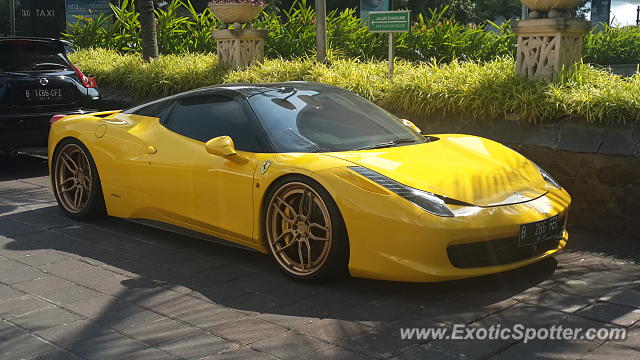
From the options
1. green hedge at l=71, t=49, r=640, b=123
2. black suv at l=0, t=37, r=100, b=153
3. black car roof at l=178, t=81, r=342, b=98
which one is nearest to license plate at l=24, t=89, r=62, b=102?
black suv at l=0, t=37, r=100, b=153

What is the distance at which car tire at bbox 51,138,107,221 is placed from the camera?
628 centimetres

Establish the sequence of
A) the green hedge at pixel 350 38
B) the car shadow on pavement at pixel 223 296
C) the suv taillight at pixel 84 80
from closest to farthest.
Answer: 1. the car shadow on pavement at pixel 223 296
2. the suv taillight at pixel 84 80
3. the green hedge at pixel 350 38

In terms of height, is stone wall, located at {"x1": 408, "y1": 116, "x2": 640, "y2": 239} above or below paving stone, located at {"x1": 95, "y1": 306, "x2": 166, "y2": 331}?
above

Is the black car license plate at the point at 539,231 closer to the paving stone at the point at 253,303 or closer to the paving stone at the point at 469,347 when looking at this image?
the paving stone at the point at 469,347

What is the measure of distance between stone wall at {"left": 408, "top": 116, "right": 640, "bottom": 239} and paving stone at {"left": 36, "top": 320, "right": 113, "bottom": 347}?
4.24m

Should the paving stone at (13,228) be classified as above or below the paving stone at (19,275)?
below

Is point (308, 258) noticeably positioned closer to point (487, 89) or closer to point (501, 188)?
point (501, 188)

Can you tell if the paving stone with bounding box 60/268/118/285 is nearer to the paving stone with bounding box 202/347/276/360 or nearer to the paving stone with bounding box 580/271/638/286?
the paving stone with bounding box 202/347/276/360

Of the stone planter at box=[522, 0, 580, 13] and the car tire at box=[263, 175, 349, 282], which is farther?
the stone planter at box=[522, 0, 580, 13]

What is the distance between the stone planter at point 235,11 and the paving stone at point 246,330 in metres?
8.05

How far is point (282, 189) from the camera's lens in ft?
15.5

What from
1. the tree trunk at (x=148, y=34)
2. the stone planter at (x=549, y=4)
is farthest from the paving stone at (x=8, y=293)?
the tree trunk at (x=148, y=34)

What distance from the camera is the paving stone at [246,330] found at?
3.79m

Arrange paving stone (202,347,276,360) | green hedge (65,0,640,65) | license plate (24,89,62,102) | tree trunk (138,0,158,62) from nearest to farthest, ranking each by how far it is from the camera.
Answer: paving stone (202,347,276,360) < license plate (24,89,62,102) < tree trunk (138,0,158,62) < green hedge (65,0,640,65)
